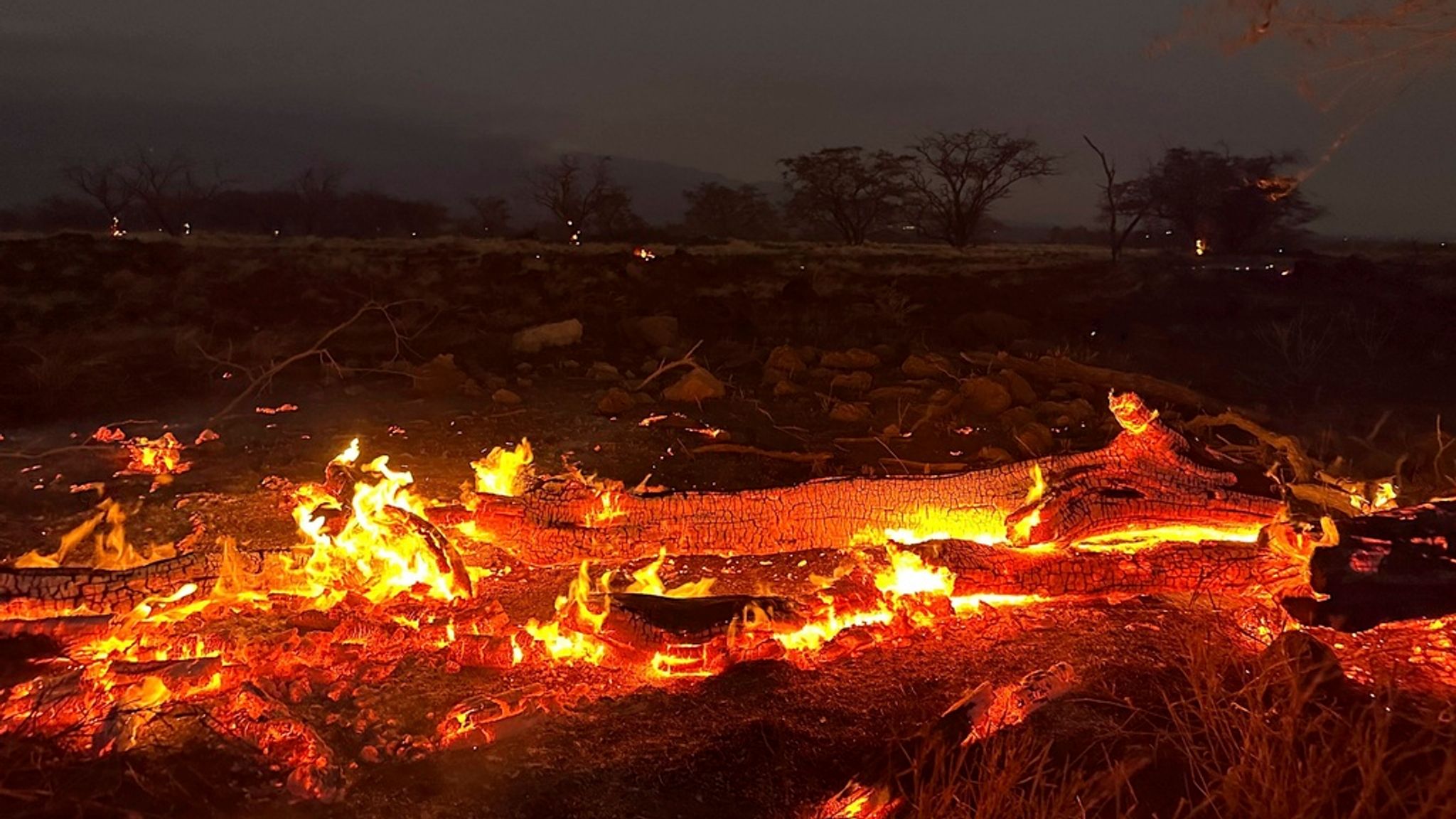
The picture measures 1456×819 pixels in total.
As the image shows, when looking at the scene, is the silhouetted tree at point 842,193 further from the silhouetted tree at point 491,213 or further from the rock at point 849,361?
the rock at point 849,361

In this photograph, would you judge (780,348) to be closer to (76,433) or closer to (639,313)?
(639,313)

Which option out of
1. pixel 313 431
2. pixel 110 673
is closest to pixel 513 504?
pixel 110 673

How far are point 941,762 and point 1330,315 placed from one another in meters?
14.1

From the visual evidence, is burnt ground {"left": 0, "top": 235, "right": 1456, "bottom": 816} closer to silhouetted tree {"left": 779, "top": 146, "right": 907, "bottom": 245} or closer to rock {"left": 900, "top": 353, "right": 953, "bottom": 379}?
rock {"left": 900, "top": 353, "right": 953, "bottom": 379}

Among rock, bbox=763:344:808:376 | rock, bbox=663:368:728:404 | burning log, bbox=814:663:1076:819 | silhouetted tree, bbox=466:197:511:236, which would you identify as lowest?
burning log, bbox=814:663:1076:819

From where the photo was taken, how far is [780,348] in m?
9.70

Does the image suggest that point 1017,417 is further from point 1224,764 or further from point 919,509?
point 1224,764

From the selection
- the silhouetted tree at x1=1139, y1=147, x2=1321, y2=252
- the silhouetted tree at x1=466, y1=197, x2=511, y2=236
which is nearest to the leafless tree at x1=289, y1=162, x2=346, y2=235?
the silhouetted tree at x1=466, y1=197, x2=511, y2=236

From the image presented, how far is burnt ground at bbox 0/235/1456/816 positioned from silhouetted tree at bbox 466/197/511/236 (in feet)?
82.9

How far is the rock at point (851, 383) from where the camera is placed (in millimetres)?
8721

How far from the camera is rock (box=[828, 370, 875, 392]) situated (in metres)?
8.72

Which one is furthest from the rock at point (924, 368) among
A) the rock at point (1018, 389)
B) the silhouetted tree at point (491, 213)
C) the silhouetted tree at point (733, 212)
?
the silhouetted tree at point (733, 212)

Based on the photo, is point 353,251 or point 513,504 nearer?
point 513,504

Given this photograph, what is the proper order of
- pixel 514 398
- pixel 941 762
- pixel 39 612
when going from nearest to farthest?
Answer: pixel 941 762 < pixel 39 612 < pixel 514 398
